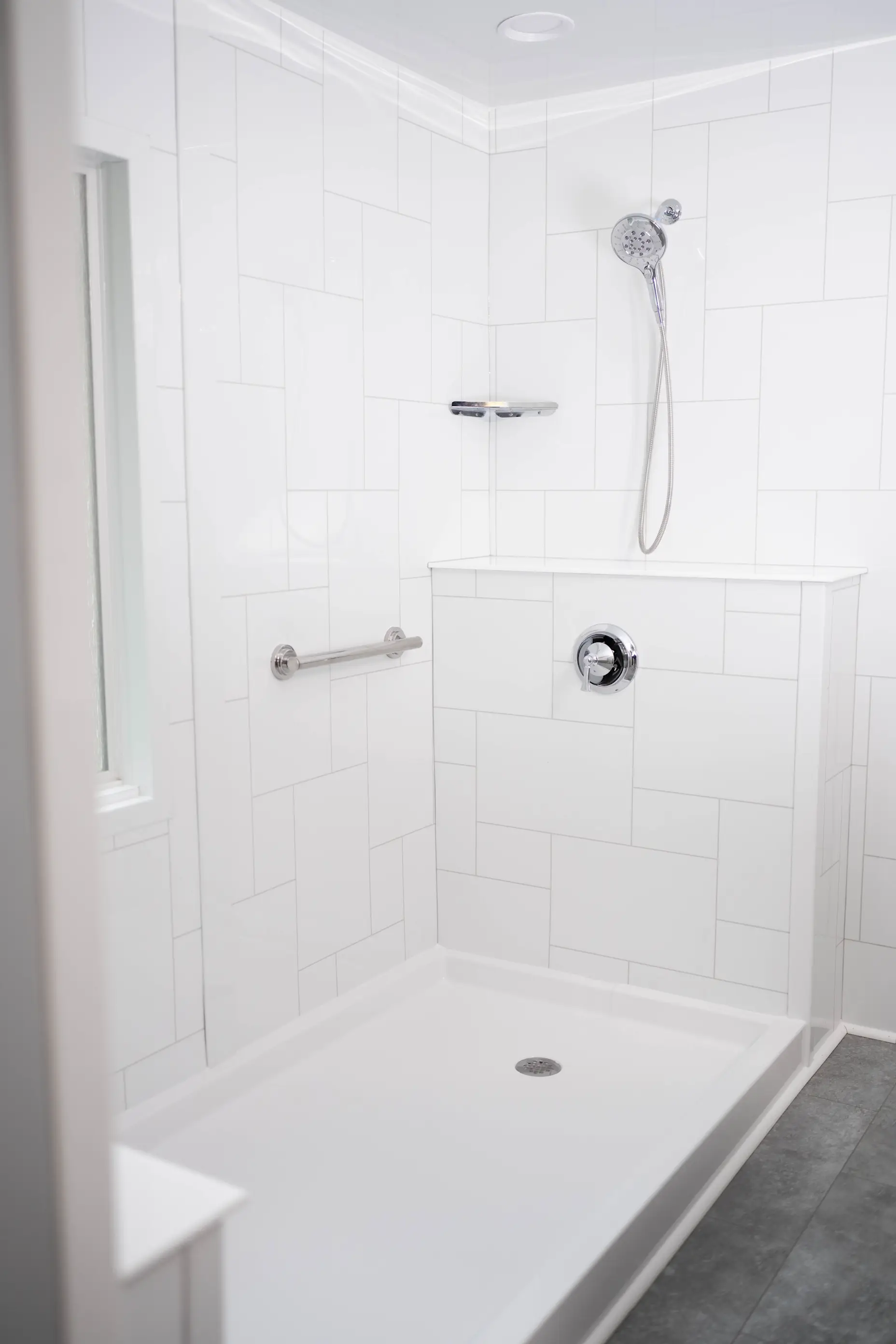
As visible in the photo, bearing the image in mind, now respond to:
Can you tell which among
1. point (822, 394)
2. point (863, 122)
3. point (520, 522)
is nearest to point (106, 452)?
point (520, 522)

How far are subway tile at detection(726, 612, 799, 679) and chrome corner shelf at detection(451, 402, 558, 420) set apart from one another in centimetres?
82

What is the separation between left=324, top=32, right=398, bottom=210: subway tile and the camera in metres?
2.62

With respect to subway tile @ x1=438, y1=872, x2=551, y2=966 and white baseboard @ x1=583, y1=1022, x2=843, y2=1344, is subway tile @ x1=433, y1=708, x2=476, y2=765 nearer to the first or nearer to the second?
subway tile @ x1=438, y1=872, x2=551, y2=966

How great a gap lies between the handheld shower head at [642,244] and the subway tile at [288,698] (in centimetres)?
Answer: 110

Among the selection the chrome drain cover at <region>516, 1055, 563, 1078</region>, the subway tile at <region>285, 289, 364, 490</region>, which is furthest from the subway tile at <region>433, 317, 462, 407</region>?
the chrome drain cover at <region>516, 1055, 563, 1078</region>

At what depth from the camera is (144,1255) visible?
2.81 feet

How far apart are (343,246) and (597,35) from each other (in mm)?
749

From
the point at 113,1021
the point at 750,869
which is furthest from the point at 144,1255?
the point at 750,869

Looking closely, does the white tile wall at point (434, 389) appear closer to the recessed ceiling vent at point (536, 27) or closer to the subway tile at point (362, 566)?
the subway tile at point (362, 566)

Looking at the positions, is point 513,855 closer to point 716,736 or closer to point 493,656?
point 493,656

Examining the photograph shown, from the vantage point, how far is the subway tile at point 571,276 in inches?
121

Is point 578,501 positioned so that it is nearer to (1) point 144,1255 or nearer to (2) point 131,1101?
(2) point 131,1101

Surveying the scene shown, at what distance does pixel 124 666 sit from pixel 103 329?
0.64 m

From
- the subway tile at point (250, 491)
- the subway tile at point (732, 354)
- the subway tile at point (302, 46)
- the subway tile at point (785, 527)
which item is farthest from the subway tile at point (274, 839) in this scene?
the subway tile at point (302, 46)
